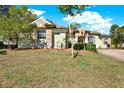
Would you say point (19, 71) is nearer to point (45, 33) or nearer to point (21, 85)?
point (21, 85)

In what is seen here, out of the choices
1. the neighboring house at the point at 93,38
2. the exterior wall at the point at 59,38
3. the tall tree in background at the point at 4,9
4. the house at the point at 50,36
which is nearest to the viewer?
the house at the point at 50,36

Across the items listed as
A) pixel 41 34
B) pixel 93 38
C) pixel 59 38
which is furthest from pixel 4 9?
pixel 59 38

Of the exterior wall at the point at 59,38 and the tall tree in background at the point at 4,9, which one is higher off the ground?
the tall tree in background at the point at 4,9

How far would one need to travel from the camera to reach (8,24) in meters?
25.5

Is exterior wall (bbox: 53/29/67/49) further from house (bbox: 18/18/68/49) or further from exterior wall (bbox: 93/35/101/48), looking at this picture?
exterior wall (bbox: 93/35/101/48)

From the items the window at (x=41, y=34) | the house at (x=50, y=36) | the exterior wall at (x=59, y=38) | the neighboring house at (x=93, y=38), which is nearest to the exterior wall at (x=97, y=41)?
the neighboring house at (x=93, y=38)

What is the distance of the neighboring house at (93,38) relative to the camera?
45500mm

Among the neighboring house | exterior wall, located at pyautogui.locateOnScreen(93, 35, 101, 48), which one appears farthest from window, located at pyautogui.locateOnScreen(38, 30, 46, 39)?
exterior wall, located at pyautogui.locateOnScreen(93, 35, 101, 48)

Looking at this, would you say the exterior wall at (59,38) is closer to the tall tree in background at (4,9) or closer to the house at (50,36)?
the house at (50,36)

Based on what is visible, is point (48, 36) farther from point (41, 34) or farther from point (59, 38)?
point (59, 38)

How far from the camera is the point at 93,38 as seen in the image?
4766 cm

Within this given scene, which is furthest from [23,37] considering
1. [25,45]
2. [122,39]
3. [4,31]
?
[122,39]
